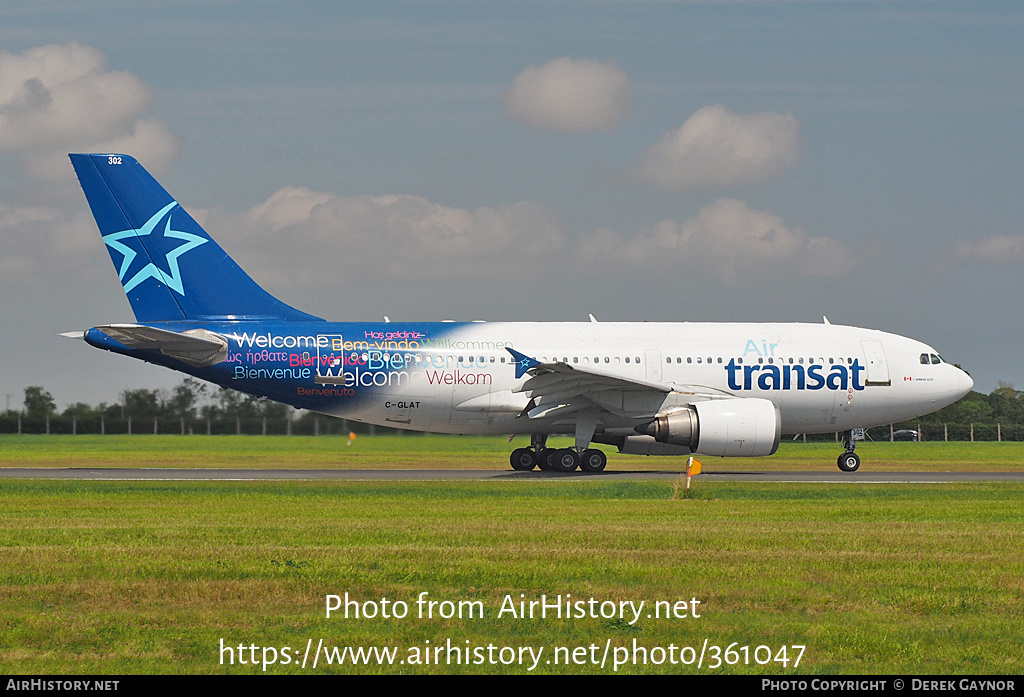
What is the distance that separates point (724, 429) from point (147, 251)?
15484mm

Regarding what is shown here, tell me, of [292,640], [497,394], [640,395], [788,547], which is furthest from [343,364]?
[292,640]

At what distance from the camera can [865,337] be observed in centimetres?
3384

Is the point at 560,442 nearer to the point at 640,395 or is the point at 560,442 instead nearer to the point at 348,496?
the point at 640,395

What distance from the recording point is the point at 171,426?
4831cm

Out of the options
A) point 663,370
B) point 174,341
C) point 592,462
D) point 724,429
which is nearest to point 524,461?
point 592,462

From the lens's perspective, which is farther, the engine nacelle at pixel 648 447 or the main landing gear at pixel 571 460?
the main landing gear at pixel 571 460

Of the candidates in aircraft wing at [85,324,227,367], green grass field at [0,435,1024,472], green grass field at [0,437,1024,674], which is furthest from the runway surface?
green grass field at [0,437,1024,674]

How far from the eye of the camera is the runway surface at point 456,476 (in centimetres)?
2789

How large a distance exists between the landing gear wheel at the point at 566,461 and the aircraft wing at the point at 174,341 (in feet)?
28.8

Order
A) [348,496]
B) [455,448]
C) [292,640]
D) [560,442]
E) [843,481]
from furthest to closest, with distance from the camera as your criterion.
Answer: [560,442]
[455,448]
[843,481]
[348,496]
[292,640]

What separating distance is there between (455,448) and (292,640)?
33.6 meters

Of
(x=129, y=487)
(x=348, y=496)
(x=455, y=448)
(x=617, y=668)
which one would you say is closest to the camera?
(x=617, y=668)

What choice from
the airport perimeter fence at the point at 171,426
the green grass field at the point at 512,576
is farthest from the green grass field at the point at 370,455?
the green grass field at the point at 512,576

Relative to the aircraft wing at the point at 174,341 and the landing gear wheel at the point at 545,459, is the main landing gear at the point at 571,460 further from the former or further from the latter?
the aircraft wing at the point at 174,341
